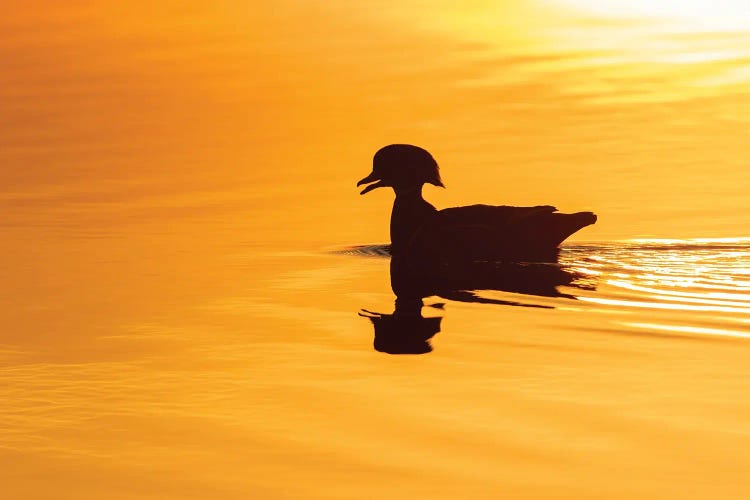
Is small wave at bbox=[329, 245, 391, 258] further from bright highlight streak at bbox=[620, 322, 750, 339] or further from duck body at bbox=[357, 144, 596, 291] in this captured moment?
bright highlight streak at bbox=[620, 322, 750, 339]

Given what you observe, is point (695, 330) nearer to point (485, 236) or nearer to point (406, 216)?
point (485, 236)

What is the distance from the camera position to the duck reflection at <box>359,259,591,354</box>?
32.8 ft

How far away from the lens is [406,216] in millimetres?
14469

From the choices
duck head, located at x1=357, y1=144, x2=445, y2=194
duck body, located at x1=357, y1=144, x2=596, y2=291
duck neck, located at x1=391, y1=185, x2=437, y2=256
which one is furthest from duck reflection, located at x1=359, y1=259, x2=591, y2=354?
duck head, located at x1=357, y1=144, x2=445, y2=194

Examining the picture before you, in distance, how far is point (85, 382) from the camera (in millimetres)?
8617

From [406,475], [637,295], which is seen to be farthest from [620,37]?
[406,475]

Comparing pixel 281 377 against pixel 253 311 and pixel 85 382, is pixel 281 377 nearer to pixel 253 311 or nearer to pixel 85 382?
pixel 85 382

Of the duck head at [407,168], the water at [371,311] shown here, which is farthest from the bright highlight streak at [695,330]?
the duck head at [407,168]

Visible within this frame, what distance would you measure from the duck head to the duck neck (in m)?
0.06

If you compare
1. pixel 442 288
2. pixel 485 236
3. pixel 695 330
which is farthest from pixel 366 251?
pixel 695 330

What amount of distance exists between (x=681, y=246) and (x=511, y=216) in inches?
60.0

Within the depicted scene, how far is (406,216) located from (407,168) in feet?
1.48

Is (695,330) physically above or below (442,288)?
below

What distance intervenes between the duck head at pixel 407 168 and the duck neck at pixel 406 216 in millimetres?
56
